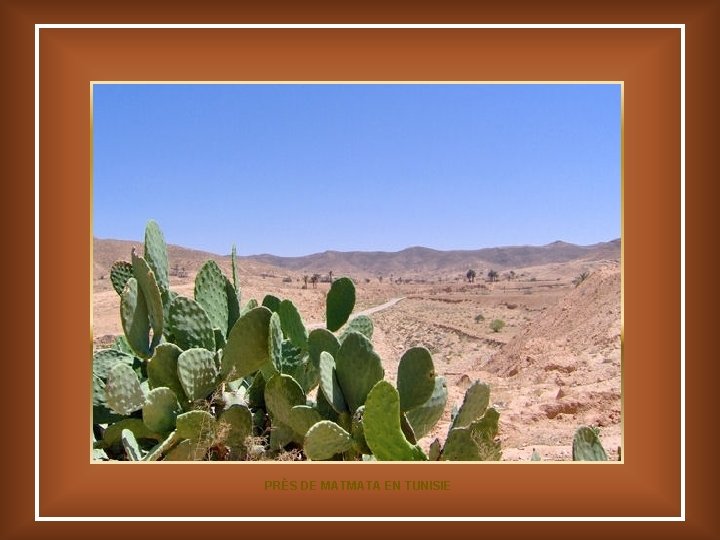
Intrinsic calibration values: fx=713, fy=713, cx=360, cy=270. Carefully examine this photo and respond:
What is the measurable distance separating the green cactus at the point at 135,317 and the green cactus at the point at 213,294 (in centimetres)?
29

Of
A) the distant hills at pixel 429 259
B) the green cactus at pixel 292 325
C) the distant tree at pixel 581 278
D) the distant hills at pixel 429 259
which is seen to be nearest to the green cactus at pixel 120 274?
the green cactus at pixel 292 325

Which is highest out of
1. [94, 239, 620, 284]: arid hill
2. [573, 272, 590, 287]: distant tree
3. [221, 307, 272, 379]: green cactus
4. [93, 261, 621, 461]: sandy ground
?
[94, 239, 620, 284]: arid hill

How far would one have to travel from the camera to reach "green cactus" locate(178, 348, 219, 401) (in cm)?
259

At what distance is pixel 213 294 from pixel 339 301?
1.89 ft

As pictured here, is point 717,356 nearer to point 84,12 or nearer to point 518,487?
point 518,487

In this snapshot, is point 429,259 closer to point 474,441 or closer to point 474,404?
point 474,404

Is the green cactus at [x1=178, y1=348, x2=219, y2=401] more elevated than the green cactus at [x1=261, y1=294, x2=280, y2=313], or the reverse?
the green cactus at [x1=261, y1=294, x2=280, y2=313]

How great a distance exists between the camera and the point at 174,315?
2.77 m

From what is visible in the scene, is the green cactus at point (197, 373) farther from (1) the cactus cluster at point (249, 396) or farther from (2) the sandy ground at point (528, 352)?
(2) the sandy ground at point (528, 352)

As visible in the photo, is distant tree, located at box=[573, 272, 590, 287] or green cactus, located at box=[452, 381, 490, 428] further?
distant tree, located at box=[573, 272, 590, 287]

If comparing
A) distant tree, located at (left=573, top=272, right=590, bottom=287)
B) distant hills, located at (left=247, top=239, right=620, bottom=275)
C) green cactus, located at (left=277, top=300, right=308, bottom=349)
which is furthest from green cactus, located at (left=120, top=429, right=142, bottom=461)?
distant hills, located at (left=247, top=239, right=620, bottom=275)

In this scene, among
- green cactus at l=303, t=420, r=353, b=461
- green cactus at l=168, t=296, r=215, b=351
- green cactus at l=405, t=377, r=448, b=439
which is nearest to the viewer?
green cactus at l=303, t=420, r=353, b=461

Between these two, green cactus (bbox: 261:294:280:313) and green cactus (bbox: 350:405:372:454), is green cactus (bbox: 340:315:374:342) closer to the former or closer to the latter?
green cactus (bbox: 261:294:280:313)

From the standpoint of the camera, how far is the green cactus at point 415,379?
2.65 metres
